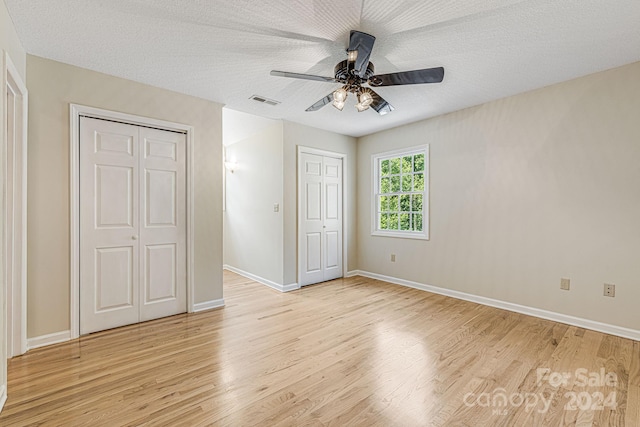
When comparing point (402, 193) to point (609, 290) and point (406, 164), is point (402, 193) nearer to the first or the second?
point (406, 164)

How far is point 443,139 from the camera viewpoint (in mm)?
4109

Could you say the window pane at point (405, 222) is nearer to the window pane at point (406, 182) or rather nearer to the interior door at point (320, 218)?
the window pane at point (406, 182)

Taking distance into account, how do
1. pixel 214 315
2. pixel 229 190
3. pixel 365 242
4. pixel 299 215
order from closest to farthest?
1. pixel 214 315
2. pixel 299 215
3. pixel 365 242
4. pixel 229 190

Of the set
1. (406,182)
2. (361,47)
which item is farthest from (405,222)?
(361,47)

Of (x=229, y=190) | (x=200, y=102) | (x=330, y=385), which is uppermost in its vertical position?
(x=200, y=102)

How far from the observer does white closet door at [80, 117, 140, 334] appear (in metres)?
2.81

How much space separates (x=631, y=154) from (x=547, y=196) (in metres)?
0.73

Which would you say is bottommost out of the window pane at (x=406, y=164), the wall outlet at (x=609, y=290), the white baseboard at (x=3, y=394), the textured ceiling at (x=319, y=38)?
the white baseboard at (x=3, y=394)

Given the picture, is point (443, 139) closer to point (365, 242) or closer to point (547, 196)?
point (547, 196)

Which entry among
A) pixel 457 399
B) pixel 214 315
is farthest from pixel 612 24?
pixel 214 315

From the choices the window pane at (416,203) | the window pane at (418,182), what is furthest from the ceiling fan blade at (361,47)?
the window pane at (416,203)

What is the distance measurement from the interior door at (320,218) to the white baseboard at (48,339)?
9.10 ft

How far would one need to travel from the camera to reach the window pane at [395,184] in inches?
188

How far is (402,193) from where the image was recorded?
4707mm
